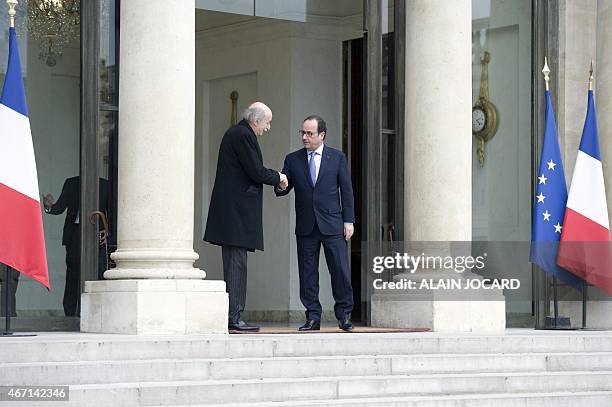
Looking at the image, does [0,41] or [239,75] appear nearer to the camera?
[0,41]

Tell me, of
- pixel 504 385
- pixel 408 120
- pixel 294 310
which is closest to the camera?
pixel 504 385

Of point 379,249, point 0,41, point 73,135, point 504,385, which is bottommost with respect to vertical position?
point 504,385

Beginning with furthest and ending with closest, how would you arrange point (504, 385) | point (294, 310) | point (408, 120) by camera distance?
point (294, 310)
point (408, 120)
point (504, 385)

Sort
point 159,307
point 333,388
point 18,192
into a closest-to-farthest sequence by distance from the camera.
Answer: point 333,388 → point 18,192 → point 159,307

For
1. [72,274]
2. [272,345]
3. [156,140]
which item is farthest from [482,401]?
[72,274]

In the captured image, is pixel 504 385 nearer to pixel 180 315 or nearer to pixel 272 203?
pixel 180 315

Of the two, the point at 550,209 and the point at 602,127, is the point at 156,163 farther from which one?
the point at 602,127

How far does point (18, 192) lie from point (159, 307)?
142 cm

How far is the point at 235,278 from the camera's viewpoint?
37.4ft

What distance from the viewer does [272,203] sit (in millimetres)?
16672

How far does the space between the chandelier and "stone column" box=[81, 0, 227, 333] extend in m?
1.03

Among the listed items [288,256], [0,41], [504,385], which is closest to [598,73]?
[288,256]

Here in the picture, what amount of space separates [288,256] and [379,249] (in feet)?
8.41

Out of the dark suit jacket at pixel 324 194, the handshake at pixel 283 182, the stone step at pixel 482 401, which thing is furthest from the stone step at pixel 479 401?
the handshake at pixel 283 182
